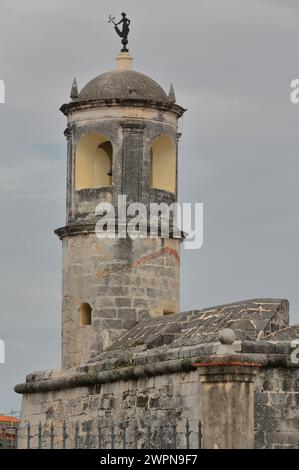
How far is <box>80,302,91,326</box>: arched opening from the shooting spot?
32.0m

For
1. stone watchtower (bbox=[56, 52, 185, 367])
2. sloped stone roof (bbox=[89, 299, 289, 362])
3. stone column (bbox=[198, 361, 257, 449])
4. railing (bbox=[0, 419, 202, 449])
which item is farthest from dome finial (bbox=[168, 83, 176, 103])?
stone column (bbox=[198, 361, 257, 449])

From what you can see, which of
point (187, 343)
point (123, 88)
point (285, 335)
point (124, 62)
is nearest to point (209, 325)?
point (187, 343)

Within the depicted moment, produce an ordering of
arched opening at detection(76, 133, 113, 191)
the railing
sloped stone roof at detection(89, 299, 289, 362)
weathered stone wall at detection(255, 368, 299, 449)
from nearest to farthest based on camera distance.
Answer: the railing
weathered stone wall at detection(255, 368, 299, 449)
sloped stone roof at detection(89, 299, 289, 362)
arched opening at detection(76, 133, 113, 191)

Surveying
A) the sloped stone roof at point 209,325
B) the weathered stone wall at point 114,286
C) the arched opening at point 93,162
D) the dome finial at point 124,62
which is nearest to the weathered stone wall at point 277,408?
the sloped stone roof at point 209,325

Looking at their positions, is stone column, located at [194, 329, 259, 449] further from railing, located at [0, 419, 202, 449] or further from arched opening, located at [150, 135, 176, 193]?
arched opening, located at [150, 135, 176, 193]

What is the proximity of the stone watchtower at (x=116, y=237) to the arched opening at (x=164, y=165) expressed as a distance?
0.08 metres

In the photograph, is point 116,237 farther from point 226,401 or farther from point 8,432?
point 226,401

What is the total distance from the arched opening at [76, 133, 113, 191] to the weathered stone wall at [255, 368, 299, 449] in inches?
320

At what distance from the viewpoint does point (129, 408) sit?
27.8 metres

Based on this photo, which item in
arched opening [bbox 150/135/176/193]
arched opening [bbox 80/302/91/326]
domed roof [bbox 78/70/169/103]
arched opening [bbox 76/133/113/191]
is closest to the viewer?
domed roof [bbox 78/70/169/103]

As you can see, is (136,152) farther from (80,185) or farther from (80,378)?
(80,378)
